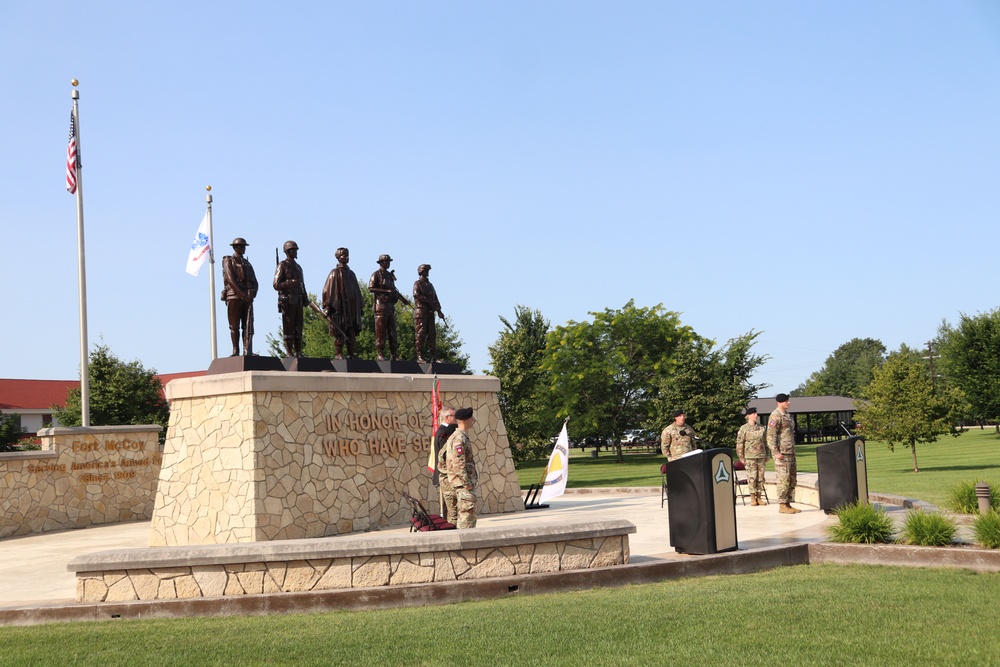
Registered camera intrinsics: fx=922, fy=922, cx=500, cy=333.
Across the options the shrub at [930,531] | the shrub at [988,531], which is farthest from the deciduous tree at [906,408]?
the shrub at [988,531]

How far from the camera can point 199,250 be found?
2566cm

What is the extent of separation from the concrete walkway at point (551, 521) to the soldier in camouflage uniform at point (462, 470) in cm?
207

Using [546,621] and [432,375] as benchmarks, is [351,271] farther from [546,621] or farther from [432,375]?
[546,621]

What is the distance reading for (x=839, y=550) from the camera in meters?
9.95

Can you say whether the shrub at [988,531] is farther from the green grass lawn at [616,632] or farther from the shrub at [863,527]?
the shrub at [863,527]

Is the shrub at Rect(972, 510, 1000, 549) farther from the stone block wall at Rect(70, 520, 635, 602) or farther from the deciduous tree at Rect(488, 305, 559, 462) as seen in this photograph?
the deciduous tree at Rect(488, 305, 559, 462)

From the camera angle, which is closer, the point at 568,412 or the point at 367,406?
the point at 367,406

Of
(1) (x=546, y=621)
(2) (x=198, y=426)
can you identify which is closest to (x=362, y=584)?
(1) (x=546, y=621)

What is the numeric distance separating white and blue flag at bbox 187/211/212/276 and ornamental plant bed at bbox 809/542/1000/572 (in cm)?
1987

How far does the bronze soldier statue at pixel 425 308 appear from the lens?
62.7ft

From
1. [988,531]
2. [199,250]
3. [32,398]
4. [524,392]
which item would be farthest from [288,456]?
[32,398]

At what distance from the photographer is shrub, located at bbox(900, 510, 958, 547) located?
9625 mm

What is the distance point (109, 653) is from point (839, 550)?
7.27 metres

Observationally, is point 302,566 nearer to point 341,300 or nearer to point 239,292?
point 239,292
